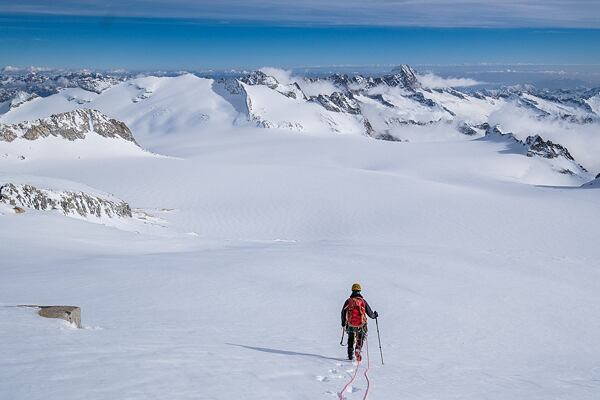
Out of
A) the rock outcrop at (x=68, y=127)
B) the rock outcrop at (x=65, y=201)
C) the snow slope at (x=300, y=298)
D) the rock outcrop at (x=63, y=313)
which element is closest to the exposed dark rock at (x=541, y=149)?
the snow slope at (x=300, y=298)

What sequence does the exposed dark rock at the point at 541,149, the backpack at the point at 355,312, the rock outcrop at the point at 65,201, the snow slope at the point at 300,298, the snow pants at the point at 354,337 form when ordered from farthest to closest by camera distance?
the exposed dark rock at the point at 541,149 < the rock outcrop at the point at 65,201 < the backpack at the point at 355,312 < the snow pants at the point at 354,337 < the snow slope at the point at 300,298

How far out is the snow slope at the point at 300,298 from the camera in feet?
26.9

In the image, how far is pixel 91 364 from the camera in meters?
7.69

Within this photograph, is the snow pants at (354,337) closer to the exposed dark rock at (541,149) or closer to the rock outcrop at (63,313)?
the rock outcrop at (63,313)

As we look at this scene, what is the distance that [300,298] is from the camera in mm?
15734

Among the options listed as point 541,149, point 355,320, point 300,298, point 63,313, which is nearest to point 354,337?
point 355,320

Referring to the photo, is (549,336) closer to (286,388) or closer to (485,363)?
(485,363)

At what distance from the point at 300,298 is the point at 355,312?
216 inches

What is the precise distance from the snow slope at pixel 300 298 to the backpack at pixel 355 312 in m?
0.84

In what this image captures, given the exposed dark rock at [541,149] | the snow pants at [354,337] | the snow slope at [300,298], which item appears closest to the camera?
the snow slope at [300,298]

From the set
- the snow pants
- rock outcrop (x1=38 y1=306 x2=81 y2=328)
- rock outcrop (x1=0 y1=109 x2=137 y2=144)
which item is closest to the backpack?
the snow pants

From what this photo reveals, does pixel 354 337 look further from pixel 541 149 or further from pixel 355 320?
pixel 541 149

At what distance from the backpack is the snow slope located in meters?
0.84

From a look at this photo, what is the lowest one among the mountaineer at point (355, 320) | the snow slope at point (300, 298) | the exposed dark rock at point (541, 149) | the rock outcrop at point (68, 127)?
the snow slope at point (300, 298)
